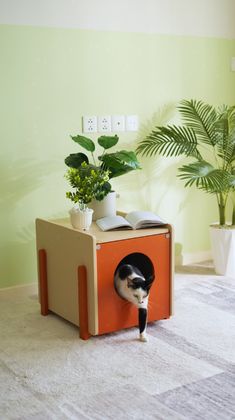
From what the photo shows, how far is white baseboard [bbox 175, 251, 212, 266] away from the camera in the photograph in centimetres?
450

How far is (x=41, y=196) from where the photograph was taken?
3.80 metres

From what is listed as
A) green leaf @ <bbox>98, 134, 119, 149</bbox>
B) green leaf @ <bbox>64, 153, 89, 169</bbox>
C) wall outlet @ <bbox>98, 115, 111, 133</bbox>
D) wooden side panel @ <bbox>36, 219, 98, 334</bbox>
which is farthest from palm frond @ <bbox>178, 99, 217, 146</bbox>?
wooden side panel @ <bbox>36, 219, 98, 334</bbox>

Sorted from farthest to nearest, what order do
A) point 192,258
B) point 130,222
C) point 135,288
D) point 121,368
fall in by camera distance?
point 192,258
point 130,222
point 135,288
point 121,368

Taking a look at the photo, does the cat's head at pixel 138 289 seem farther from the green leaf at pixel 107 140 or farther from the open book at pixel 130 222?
the green leaf at pixel 107 140

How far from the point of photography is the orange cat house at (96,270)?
118 inches

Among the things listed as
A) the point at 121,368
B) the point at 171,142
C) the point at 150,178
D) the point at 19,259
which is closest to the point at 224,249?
the point at 150,178

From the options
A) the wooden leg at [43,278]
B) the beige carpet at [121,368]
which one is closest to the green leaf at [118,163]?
the wooden leg at [43,278]

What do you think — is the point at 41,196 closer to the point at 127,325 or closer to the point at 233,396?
the point at 127,325

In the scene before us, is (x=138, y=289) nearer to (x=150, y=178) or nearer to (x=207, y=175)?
(x=207, y=175)

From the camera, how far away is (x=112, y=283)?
303 centimetres

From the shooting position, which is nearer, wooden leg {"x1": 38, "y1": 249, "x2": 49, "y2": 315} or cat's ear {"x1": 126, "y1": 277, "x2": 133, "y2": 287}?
cat's ear {"x1": 126, "y1": 277, "x2": 133, "y2": 287}

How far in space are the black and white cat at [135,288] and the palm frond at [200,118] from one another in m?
1.48

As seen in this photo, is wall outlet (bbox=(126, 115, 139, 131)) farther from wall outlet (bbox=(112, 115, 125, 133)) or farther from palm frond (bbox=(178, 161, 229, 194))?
palm frond (bbox=(178, 161, 229, 194))

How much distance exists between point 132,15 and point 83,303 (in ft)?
6.83
